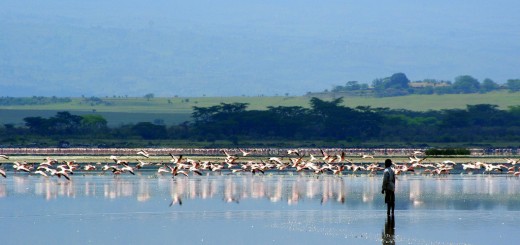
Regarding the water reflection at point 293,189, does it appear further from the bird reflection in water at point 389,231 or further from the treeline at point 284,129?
the treeline at point 284,129

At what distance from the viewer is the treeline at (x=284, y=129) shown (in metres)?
132

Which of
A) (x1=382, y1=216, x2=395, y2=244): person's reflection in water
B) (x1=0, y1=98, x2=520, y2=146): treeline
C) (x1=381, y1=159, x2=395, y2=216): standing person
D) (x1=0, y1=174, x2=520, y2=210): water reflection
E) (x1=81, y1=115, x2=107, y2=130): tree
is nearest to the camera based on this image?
(x1=382, y1=216, x2=395, y2=244): person's reflection in water

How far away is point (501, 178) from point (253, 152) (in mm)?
43572

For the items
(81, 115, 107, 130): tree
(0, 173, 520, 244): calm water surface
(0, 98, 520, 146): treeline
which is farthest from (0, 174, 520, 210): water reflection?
(81, 115, 107, 130): tree

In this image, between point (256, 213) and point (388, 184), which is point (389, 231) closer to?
point (388, 184)

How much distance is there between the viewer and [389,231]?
25344 millimetres

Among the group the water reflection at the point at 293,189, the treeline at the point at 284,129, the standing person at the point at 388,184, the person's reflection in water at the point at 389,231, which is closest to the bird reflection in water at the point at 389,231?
the person's reflection in water at the point at 389,231

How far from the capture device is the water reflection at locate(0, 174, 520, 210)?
1377 inches

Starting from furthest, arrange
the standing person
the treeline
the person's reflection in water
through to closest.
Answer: the treeline
the standing person
the person's reflection in water

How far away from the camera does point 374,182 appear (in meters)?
47.9

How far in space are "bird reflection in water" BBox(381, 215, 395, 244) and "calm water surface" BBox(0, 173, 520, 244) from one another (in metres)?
0.02

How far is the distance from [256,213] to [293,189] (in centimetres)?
1161

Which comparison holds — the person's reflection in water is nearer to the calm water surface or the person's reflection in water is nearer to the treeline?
the calm water surface

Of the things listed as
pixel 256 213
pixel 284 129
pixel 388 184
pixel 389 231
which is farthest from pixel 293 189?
pixel 284 129
